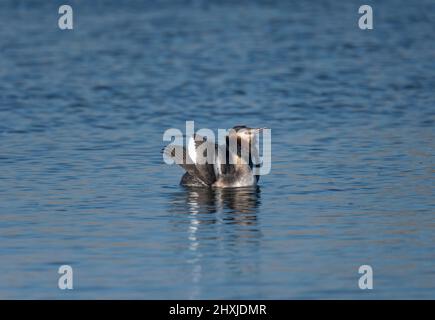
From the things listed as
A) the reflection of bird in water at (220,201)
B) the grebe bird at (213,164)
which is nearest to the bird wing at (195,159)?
the grebe bird at (213,164)

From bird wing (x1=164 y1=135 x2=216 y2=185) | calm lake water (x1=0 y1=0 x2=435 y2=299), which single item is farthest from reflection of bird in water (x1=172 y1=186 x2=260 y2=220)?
bird wing (x1=164 y1=135 x2=216 y2=185)

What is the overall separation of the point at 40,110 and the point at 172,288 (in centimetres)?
1239

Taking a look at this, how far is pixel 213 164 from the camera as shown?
14.6 metres

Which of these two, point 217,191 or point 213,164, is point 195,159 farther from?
point 217,191

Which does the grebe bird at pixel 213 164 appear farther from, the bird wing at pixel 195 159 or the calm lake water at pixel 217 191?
the calm lake water at pixel 217 191

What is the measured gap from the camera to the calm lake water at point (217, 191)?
10.7 meters

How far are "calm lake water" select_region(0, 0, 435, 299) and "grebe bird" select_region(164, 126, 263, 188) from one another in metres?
0.24

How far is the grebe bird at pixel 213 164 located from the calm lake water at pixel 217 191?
0.24 meters

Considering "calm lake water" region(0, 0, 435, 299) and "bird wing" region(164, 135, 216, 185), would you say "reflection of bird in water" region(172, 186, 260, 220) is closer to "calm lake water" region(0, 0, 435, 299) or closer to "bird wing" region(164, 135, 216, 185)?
"calm lake water" region(0, 0, 435, 299)

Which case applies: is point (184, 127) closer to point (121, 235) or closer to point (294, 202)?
point (294, 202)

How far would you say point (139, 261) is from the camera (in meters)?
11.0

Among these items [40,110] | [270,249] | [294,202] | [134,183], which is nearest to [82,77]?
[40,110]

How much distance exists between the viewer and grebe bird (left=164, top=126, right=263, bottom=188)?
14.4 meters

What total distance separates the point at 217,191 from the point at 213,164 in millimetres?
366
